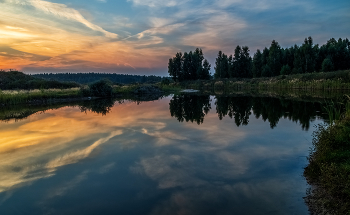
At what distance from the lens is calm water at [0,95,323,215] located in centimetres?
390

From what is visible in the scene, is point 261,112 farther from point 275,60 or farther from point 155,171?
point 275,60

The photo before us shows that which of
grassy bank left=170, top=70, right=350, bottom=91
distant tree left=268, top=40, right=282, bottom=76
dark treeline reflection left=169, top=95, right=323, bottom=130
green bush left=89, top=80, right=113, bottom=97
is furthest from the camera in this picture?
distant tree left=268, top=40, right=282, bottom=76

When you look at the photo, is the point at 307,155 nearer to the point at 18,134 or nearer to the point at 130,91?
the point at 18,134

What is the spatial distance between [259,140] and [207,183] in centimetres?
393

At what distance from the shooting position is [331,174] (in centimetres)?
408

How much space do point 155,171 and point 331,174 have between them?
3.44 m

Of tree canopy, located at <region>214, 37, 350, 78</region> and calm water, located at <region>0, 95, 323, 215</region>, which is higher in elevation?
tree canopy, located at <region>214, 37, 350, 78</region>

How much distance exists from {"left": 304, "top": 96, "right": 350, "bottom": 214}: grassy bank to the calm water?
24 centimetres

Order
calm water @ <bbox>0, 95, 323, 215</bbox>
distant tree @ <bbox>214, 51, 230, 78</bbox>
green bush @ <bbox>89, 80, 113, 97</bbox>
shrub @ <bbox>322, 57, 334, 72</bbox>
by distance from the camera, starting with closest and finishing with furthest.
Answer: calm water @ <bbox>0, 95, 323, 215</bbox>, green bush @ <bbox>89, 80, 113, 97</bbox>, shrub @ <bbox>322, 57, 334, 72</bbox>, distant tree @ <bbox>214, 51, 230, 78</bbox>

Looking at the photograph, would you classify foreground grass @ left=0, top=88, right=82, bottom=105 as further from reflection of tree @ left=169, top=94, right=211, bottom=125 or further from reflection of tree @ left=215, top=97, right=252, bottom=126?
reflection of tree @ left=215, top=97, right=252, bottom=126

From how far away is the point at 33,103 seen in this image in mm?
21484

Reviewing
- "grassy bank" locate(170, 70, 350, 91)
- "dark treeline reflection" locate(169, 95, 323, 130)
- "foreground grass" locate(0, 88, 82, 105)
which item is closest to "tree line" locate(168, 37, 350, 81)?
"grassy bank" locate(170, 70, 350, 91)

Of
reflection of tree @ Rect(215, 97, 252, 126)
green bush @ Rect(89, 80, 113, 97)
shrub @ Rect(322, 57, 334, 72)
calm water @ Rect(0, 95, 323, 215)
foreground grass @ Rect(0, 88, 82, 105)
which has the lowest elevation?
calm water @ Rect(0, 95, 323, 215)

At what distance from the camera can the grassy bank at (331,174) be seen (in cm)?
359
